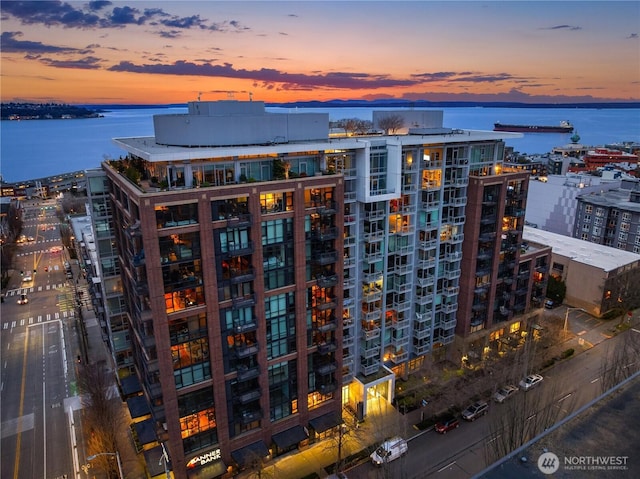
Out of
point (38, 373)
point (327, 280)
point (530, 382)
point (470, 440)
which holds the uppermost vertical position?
point (327, 280)

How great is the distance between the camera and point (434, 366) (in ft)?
224

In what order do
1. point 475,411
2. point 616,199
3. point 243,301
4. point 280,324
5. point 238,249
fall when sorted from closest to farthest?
point 238,249 < point 243,301 < point 280,324 < point 475,411 < point 616,199

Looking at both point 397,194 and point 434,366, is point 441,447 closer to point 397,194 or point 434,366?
point 434,366

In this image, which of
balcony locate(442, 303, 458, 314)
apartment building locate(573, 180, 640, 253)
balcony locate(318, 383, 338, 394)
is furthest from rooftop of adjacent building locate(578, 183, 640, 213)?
balcony locate(318, 383, 338, 394)

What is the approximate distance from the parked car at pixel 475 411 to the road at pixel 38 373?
169ft

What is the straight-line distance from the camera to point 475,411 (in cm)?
5906

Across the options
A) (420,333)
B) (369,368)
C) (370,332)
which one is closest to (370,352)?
(369,368)

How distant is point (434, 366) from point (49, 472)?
5442cm

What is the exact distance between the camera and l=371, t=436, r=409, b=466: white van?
5086 centimetres

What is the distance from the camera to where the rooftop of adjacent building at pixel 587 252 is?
86312mm

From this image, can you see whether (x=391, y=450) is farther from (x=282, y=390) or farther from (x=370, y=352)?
(x=282, y=390)

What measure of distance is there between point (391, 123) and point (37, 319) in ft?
277

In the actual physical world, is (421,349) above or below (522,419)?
below

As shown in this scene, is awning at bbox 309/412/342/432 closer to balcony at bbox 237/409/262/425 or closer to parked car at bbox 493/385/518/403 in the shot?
balcony at bbox 237/409/262/425
